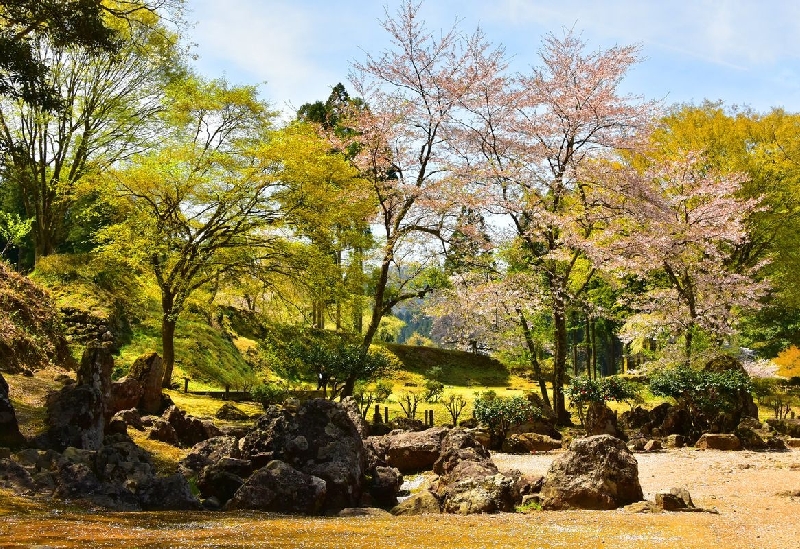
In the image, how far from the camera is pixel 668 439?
14.7 metres

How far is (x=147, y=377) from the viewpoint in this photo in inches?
573

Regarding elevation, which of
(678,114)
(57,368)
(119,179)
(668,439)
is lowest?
(668,439)

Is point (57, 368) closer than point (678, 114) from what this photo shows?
Yes

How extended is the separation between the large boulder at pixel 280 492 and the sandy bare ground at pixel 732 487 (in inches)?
122

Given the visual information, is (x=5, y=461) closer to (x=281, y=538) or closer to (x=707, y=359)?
(x=281, y=538)

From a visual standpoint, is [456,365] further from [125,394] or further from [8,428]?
[8,428]

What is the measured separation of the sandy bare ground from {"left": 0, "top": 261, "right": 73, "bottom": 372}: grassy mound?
36.0 ft

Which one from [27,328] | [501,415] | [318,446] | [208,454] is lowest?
[208,454]

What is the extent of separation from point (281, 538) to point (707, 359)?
17.7 m

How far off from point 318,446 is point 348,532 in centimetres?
396

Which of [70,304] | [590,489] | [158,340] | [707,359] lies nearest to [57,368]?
[70,304]

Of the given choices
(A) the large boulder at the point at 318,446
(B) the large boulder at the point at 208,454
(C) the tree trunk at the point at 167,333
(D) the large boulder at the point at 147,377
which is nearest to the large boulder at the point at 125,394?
(D) the large boulder at the point at 147,377

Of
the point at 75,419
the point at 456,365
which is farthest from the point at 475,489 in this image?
the point at 456,365

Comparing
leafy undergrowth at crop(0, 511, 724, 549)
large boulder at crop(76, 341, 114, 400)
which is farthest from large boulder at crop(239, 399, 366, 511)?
large boulder at crop(76, 341, 114, 400)
